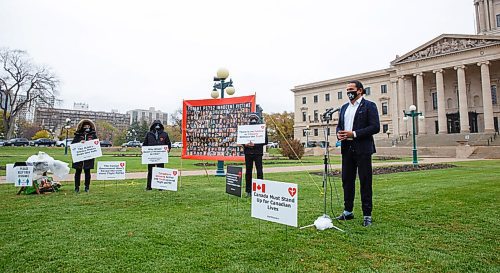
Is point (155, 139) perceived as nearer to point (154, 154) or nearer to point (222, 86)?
point (154, 154)

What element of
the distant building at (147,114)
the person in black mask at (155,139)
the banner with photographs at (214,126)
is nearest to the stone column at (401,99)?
the banner with photographs at (214,126)

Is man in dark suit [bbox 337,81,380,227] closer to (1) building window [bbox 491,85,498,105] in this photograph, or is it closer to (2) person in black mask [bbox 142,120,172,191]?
(2) person in black mask [bbox 142,120,172,191]

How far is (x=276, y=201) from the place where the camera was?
155 inches

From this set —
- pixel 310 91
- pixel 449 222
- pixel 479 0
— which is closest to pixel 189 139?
pixel 449 222

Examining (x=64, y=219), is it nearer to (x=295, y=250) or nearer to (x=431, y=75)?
(x=295, y=250)

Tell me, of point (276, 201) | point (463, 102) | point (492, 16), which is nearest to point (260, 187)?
point (276, 201)

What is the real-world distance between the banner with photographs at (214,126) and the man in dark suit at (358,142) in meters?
5.08

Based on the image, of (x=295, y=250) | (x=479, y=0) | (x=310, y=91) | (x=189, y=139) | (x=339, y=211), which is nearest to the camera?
(x=295, y=250)

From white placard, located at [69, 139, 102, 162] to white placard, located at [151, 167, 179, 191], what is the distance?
6.10 ft

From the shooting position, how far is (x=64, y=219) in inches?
206

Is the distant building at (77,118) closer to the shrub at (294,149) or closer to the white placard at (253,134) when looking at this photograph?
the shrub at (294,149)

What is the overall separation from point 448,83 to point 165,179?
58194 millimetres

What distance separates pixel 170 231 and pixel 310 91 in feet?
239

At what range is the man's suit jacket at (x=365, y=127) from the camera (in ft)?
15.4
